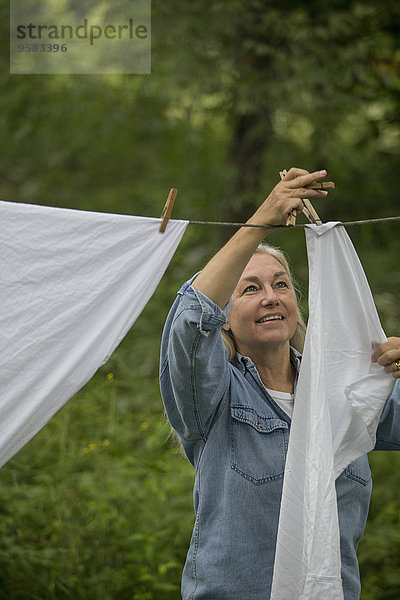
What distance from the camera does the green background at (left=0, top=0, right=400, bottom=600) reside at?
308 cm

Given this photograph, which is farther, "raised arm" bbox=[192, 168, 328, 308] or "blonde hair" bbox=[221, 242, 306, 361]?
"blonde hair" bbox=[221, 242, 306, 361]

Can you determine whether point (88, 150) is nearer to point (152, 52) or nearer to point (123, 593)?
point (152, 52)

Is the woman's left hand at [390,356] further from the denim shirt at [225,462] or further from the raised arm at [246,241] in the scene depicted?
the raised arm at [246,241]

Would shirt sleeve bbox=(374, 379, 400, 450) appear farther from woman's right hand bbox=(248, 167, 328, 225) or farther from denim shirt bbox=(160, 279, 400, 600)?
woman's right hand bbox=(248, 167, 328, 225)

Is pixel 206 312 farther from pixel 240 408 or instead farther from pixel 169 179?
pixel 169 179

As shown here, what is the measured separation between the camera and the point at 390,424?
5.94 ft

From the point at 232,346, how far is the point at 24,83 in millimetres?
4276

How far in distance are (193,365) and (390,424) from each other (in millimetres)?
651

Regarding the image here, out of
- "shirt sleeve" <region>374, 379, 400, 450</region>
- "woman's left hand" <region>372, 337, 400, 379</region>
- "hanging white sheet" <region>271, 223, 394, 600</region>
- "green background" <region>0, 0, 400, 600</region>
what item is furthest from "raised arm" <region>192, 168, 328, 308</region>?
"green background" <region>0, 0, 400, 600</region>

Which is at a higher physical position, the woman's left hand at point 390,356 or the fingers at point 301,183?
the fingers at point 301,183

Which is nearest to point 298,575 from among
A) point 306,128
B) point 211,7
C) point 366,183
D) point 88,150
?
point 211,7

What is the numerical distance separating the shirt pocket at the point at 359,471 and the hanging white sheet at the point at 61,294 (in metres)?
0.67

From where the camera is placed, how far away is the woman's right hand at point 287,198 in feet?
4.89

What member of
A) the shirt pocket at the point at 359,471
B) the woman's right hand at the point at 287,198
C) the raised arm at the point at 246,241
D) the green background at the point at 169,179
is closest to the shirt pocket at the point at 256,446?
the shirt pocket at the point at 359,471
